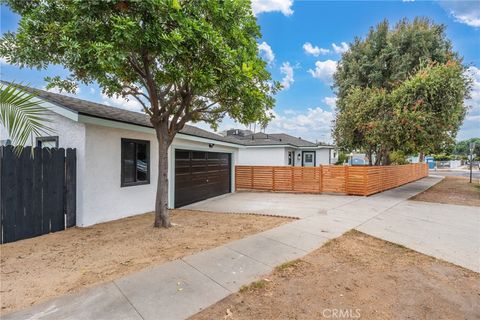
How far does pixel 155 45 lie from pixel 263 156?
45.8ft

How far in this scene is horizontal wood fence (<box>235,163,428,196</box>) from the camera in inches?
479

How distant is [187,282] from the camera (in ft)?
11.1

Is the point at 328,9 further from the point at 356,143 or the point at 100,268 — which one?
the point at 100,268

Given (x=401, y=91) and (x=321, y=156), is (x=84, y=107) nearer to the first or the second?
(x=401, y=91)

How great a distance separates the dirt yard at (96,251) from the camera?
331 centimetres

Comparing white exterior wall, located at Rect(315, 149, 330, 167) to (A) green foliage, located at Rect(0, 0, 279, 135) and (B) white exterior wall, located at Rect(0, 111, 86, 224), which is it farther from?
(B) white exterior wall, located at Rect(0, 111, 86, 224)

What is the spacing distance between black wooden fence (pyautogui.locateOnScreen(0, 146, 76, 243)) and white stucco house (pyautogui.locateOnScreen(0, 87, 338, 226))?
0.22 m

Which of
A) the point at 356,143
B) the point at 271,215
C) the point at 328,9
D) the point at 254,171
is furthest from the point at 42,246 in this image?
the point at 356,143

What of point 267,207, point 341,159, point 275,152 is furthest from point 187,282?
point 341,159

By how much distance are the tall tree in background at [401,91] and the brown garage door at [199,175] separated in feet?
25.4

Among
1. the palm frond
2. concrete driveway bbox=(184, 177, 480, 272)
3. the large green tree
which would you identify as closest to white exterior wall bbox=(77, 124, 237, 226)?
the large green tree

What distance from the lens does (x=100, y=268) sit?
3.84 m

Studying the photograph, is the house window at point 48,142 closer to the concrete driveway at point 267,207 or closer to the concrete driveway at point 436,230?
the concrete driveway at point 267,207

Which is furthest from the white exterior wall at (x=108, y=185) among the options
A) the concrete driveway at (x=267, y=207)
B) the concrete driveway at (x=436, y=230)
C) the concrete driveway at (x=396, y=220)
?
the concrete driveway at (x=436, y=230)
